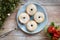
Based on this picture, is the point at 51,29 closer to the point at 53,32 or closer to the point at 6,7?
the point at 53,32

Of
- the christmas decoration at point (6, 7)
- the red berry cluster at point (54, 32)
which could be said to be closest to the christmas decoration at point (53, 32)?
the red berry cluster at point (54, 32)

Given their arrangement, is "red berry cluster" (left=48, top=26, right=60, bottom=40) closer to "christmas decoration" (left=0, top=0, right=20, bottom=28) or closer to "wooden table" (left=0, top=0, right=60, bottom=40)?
"wooden table" (left=0, top=0, right=60, bottom=40)

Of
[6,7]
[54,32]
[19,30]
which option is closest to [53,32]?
[54,32]

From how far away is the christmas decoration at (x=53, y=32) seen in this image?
4.28ft

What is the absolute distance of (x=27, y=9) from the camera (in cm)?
139

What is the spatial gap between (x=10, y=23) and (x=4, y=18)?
0.06 m

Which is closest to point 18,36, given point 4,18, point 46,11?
point 4,18

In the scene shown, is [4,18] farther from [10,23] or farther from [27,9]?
[27,9]

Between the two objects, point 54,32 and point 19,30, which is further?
point 19,30

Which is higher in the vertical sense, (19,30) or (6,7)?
(6,7)

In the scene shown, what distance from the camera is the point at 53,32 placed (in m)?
1.31

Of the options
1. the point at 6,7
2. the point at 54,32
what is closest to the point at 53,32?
the point at 54,32

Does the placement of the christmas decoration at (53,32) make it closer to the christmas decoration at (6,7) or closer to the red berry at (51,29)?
the red berry at (51,29)

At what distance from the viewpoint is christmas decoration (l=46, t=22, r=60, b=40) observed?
131cm
